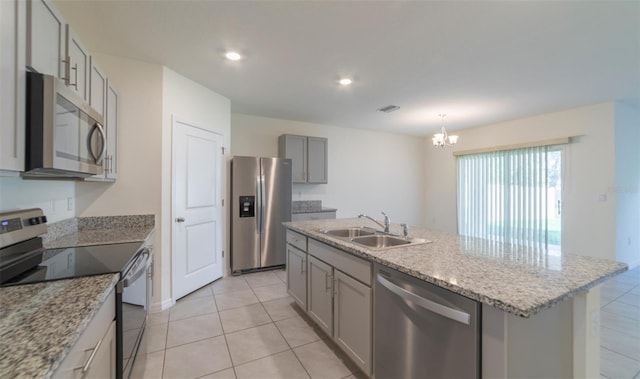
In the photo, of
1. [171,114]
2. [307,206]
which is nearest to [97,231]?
[171,114]

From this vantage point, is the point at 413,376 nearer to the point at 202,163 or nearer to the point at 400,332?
the point at 400,332

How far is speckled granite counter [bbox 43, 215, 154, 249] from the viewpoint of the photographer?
6.18 feet

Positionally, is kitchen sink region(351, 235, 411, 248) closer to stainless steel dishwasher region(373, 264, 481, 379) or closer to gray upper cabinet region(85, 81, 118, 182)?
stainless steel dishwasher region(373, 264, 481, 379)

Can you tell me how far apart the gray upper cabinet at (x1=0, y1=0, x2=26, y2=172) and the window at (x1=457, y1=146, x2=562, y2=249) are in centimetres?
532

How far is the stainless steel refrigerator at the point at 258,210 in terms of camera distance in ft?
12.2

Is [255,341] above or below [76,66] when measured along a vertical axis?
below

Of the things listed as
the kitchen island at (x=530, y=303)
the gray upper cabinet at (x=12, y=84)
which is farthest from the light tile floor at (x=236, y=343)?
the gray upper cabinet at (x=12, y=84)

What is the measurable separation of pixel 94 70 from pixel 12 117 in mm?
1142

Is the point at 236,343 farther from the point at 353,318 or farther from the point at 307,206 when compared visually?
the point at 307,206

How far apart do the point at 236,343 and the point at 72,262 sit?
129 cm

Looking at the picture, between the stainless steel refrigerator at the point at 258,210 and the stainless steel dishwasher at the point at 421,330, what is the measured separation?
259 cm

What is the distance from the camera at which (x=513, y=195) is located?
15.5 feet

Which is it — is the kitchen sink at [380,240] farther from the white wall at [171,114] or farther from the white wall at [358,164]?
the white wall at [358,164]

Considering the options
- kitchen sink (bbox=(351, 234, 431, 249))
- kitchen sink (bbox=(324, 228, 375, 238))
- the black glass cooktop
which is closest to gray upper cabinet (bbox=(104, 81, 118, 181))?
the black glass cooktop
